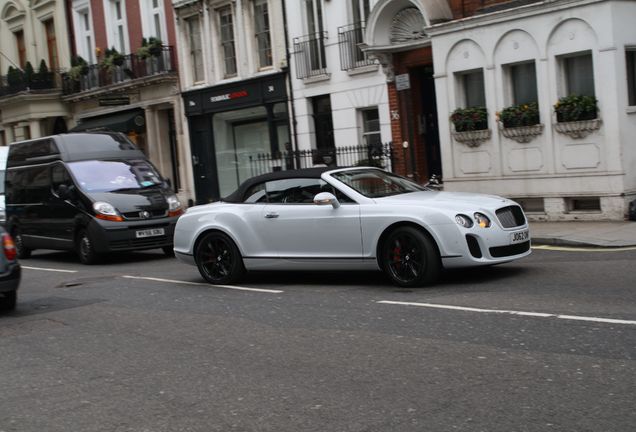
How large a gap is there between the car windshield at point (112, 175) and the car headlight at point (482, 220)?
8.63 m

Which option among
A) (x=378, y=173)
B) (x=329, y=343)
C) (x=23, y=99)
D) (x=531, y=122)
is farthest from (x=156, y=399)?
(x=23, y=99)

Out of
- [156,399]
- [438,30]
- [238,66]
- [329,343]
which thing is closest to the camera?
[156,399]

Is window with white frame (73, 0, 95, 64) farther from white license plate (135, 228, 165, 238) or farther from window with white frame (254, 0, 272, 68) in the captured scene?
white license plate (135, 228, 165, 238)

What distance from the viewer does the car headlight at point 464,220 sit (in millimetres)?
9961

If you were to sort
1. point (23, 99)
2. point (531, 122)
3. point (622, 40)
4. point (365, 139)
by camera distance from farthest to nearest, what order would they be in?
point (23, 99) → point (365, 139) → point (531, 122) → point (622, 40)

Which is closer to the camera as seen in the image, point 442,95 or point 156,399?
point 156,399

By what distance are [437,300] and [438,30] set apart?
10624 mm

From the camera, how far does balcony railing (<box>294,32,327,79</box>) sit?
931 inches

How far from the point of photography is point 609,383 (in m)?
5.81

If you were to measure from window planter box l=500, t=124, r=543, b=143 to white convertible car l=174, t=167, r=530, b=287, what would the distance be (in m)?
6.07

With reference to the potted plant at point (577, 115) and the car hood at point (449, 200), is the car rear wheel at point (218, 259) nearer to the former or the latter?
the car hood at point (449, 200)

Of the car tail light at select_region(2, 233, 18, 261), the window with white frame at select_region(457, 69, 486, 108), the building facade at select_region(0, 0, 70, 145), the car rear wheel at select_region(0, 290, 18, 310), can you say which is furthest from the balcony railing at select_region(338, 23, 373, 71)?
the building facade at select_region(0, 0, 70, 145)

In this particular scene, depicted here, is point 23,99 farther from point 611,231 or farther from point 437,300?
point 437,300

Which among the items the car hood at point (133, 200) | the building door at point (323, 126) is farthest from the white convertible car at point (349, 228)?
the building door at point (323, 126)
